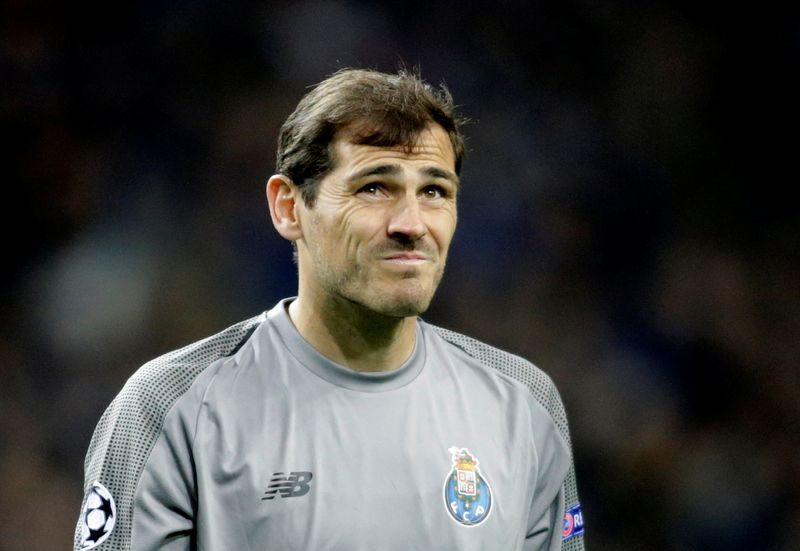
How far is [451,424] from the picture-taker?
7.87ft

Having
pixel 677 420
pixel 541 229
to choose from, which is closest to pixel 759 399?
pixel 677 420

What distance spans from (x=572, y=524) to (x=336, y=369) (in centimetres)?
73

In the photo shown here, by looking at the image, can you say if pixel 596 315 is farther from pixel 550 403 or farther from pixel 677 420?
pixel 550 403

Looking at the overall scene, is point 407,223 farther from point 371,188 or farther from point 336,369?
point 336,369

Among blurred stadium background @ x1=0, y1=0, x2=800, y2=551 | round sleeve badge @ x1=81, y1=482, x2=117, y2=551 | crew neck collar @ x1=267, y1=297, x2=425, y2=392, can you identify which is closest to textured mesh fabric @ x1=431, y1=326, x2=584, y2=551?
crew neck collar @ x1=267, y1=297, x2=425, y2=392

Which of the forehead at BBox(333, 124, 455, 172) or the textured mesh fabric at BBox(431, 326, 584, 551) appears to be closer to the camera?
the forehead at BBox(333, 124, 455, 172)

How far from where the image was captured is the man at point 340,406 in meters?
2.16

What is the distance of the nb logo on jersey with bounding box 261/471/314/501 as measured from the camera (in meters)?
2.17

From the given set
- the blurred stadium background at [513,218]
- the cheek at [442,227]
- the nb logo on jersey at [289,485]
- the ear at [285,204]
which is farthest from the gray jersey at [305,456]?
the blurred stadium background at [513,218]

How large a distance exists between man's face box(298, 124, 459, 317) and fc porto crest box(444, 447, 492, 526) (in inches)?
13.3

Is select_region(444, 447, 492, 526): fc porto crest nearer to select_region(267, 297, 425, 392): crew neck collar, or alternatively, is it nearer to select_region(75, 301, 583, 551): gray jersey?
select_region(75, 301, 583, 551): gray jersey

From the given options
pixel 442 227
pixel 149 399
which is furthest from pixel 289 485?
pixel 442 227

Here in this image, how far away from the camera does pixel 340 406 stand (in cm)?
231

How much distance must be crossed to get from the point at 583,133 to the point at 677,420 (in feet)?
4.01
